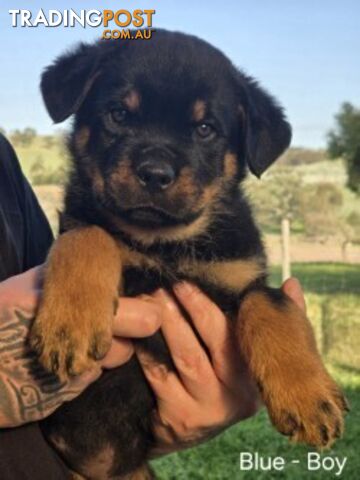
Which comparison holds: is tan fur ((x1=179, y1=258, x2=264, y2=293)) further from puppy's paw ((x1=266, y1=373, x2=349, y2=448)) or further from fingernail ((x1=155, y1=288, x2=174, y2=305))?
puppy's paw ((x1=266, y1=373, x2=349, y2=448))

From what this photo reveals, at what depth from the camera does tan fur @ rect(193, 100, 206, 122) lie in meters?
2.57

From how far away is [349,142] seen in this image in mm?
10594

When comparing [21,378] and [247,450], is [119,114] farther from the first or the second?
[247,450]

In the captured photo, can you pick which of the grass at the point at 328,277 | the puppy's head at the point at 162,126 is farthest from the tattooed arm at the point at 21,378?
the grass at the point at 328,277

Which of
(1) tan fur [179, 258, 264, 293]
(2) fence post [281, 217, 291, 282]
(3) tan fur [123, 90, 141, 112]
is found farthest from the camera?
(2) fence post [281, 217, 291, 282]

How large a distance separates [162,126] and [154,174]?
0.27m

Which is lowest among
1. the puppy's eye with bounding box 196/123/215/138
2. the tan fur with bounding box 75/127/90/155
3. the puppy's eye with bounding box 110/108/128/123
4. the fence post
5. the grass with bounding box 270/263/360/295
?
the grass with bounding box 270/263/360/295

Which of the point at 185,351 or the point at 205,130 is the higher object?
the point at 205,130

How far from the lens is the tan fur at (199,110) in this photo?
257cm

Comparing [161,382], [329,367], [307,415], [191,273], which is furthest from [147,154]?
[329,367]

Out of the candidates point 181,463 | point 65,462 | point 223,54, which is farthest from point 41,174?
point 65,462

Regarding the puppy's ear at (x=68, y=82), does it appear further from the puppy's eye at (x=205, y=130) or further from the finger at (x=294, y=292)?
the finger at (x=294, y=292)

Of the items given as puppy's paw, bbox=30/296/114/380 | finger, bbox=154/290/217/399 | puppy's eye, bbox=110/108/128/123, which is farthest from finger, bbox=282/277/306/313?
puppy's eye, bbox=110/108/128/123

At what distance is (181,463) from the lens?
5941 mm
